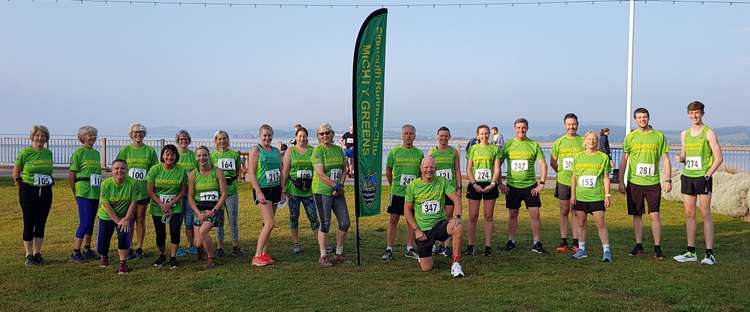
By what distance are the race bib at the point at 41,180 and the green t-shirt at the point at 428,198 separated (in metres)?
3.95

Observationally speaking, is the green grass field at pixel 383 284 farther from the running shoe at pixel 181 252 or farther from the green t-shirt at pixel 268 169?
the green t-shirt at pixel 268 169

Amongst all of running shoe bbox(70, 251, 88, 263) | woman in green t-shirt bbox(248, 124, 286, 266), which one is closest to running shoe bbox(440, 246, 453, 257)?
woman in green t-shirt bbox(248, 124, 286, 266)

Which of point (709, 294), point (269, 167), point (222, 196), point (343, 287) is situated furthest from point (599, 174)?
point (222, 196)

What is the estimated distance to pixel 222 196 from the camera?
7371 millimetres

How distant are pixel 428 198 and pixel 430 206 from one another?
0.29 ft

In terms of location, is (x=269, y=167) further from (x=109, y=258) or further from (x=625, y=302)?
(x=625, y=302)

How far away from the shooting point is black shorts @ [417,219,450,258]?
281 inches

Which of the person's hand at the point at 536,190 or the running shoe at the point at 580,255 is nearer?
the running shoe at the point at 580,255

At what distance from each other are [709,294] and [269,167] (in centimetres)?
459

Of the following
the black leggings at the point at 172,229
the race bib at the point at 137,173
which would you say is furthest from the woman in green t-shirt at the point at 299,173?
the race bib at the point at 137,173

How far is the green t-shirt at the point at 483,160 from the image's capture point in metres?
8.05

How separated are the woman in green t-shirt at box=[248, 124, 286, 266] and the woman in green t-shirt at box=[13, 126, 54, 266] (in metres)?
2.26

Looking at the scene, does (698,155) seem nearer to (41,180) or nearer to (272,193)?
(272,193)

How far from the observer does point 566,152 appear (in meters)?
8.15
